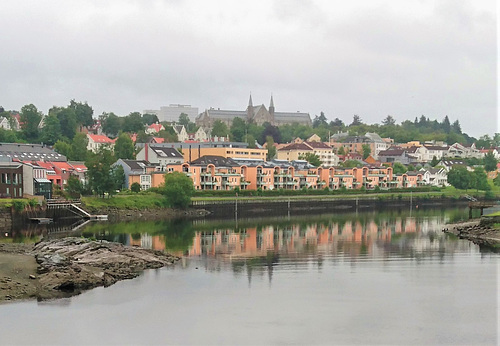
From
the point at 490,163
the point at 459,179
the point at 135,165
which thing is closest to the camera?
the point at 135,165

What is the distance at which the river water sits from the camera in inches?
966

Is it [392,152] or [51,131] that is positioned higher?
[51,131]

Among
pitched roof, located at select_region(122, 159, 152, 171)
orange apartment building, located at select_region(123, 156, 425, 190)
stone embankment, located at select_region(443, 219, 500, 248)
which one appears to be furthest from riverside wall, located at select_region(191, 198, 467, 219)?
stone embankment, located at select_region(443, 219, 500, 248)

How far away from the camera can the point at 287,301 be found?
29.5 meters

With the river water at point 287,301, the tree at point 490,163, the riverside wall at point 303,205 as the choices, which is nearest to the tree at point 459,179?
the riverside wall at point 303,205

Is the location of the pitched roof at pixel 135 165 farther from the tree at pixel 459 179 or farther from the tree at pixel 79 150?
the tree at pixel 459 179

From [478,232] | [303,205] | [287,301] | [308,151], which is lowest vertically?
[287,301]

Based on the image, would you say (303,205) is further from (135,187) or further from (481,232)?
(481,232)

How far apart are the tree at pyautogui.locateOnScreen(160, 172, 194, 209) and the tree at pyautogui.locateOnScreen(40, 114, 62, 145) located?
3963 centimetres

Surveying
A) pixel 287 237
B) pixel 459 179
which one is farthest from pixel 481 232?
pixel 459 179

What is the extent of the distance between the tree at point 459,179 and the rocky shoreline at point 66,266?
84.4 meters

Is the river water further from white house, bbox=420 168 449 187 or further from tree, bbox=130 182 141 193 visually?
white house, bbox=420 168 449 187

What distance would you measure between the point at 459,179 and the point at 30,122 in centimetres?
6907

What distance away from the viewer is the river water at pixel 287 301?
2453cm
